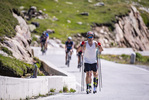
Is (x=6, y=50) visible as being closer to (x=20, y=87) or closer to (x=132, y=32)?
(x=20, y=87)

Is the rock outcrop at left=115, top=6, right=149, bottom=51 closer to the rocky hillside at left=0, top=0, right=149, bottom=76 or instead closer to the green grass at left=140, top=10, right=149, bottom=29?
the rocky hillside at left=0, top=0, right=149, bottom=76

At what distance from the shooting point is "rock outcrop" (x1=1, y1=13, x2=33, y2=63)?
37.7 ft

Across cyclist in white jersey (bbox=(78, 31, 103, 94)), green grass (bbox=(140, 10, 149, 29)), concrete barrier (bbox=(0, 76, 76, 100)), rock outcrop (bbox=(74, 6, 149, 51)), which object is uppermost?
green grass (bbox=(140, 10, 149, 29))

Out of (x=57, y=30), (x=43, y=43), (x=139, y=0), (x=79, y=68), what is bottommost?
(x=79, y=68)

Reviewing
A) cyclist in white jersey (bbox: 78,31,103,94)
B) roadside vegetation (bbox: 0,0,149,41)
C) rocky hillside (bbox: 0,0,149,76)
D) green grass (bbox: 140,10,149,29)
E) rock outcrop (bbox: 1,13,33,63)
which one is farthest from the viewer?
green grass (bbox: 140,10,149,29)

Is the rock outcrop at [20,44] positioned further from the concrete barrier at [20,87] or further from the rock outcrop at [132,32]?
the rock outcrop at [132,32]

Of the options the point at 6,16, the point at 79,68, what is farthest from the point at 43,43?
the point at 6,16

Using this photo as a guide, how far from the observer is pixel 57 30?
54.6 metres

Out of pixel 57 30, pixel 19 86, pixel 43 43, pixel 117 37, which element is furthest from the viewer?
pixel 117 37

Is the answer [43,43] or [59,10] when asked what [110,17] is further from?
[43,43]

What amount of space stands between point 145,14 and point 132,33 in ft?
61.1

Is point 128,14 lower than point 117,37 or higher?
higher

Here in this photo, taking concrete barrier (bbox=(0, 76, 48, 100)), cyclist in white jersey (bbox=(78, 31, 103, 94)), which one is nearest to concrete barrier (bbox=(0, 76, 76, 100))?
concrete barrier (bbox=(0, 76, 48, 100))

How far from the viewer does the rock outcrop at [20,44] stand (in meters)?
11.5
